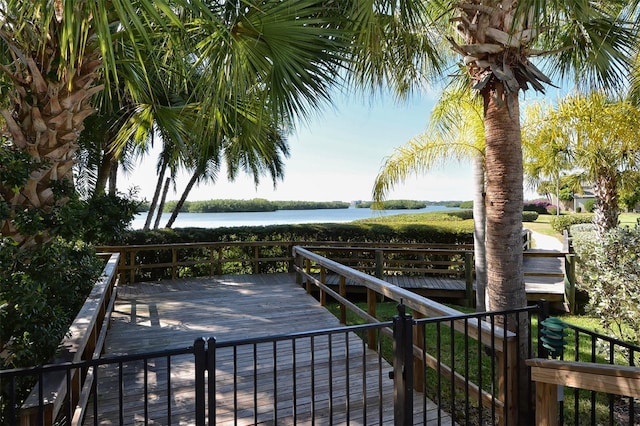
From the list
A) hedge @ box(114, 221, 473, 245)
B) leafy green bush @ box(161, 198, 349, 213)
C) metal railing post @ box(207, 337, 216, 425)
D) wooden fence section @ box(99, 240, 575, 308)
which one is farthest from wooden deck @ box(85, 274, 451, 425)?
leafy green bush @ box(161, 198, 349, 213)

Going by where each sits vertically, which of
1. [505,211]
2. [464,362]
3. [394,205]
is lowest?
[464,362]

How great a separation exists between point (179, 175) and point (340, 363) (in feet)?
36.9

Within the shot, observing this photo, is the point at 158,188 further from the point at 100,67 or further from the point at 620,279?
the point at 620,279

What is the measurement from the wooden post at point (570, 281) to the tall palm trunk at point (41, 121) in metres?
7.52

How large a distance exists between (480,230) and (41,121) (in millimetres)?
5355

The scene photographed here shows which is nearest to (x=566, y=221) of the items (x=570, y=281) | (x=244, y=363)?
(x=570, y=281)

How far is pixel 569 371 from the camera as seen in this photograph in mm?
1779

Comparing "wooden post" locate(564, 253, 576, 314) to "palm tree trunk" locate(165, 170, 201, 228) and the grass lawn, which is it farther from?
"palm tree trunk" locate(165, 170, 201, 228)

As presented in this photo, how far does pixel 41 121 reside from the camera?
8.32ft

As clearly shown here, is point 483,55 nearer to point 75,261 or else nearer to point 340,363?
point 340,363

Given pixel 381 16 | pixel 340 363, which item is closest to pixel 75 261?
pixel 340 363

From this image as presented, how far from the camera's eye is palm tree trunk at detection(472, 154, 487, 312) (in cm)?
547

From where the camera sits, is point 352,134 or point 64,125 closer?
point 64,125

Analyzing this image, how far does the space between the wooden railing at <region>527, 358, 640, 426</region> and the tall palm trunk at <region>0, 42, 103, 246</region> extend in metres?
3.25
